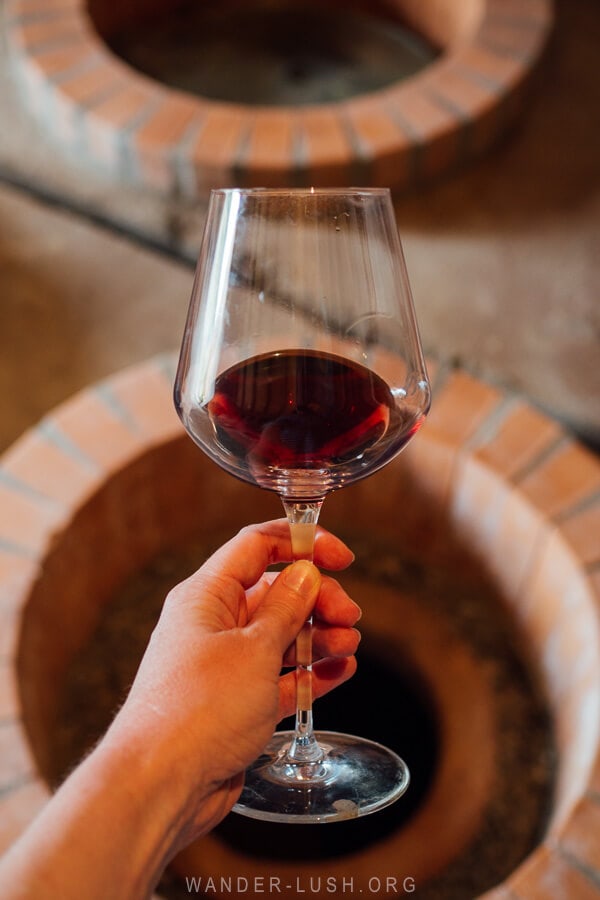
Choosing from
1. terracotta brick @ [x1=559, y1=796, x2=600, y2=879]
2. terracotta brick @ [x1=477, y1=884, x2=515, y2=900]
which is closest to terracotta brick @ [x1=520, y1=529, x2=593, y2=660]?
terracotta brick @ [x1=559, y1=796, x2=600, y2=879]

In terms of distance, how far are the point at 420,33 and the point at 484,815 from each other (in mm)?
2082

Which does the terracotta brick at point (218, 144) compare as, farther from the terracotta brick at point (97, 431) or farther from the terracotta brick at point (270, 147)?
the terracotta brick at point (97, 431)

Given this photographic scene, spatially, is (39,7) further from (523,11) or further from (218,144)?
(523,11)

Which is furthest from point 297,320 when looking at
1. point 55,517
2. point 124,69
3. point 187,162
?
point 124,69

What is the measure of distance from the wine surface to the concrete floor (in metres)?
1.05

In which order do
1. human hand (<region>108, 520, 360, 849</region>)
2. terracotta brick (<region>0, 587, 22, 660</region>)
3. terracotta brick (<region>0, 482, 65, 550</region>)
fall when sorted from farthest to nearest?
terracotta brick (<region>0, 482, 65, 550</region>)
terracotta brick (<region>0, 587, 22, 660</region>)
human hand (<region>108, 520, 360, 849</region>)

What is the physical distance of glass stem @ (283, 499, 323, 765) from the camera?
26.8 inches

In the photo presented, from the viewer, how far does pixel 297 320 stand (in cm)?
63

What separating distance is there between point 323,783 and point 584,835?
0.47 metres

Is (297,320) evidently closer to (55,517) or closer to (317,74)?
(55,517)

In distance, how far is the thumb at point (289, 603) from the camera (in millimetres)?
661

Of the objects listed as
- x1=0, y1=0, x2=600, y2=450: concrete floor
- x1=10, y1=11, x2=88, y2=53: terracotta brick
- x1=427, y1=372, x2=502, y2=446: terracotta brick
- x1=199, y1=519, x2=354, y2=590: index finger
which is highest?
x1=10, y1=11, x2=88, y2=53: terracotta brick

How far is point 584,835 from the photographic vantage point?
3.35ft

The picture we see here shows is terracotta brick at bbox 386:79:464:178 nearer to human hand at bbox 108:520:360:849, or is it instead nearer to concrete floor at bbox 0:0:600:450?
concrete floor at bbox 0:0:600:450
